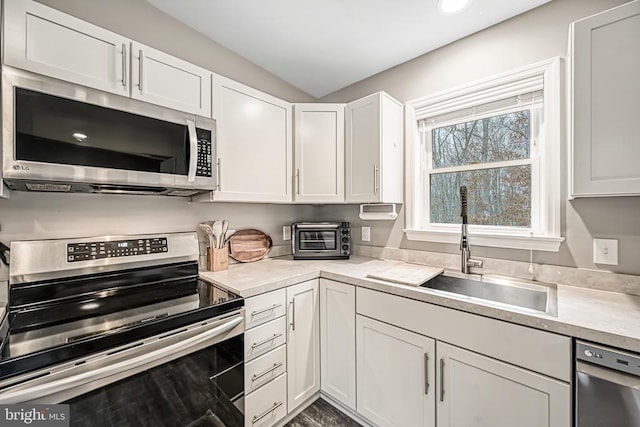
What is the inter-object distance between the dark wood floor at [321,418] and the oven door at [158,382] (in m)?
0.48

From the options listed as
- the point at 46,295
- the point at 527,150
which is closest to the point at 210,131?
the point at 46,295

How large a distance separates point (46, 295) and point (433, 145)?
2.45 metres

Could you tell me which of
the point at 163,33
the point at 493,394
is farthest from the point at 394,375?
the point at 163,33

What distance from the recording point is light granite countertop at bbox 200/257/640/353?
3.07 feet

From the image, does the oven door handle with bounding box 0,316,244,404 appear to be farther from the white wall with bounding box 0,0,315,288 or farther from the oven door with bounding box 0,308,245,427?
the white wall with bounding box 0,0,315,288

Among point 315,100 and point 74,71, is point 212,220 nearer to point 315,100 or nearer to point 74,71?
point 74,71

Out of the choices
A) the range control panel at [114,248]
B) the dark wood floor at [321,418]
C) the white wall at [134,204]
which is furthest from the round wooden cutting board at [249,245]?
the dark wood floor at [321,418]

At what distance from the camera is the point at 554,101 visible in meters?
1.49

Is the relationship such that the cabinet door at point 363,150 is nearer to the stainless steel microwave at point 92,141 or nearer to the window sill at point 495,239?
the window sill at point 495,239

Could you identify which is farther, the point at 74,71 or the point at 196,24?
the point at 196,24

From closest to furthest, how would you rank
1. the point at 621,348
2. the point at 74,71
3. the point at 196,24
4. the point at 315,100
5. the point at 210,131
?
the point at 621,348 < the point at 74,71 < the point at 210,131 < the point at 196,24 < the point at 315,100

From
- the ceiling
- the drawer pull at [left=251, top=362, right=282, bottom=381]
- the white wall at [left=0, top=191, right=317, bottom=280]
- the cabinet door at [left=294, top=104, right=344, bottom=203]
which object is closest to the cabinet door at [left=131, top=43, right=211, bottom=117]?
the ceiling

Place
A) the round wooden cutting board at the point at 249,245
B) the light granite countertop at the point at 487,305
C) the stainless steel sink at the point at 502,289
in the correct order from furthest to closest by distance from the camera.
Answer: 1. the round wooden cutting board at the point at 249,245
2. the stainless steel sink at the point at 502,289
3. the light granite countertop at the point at 487,305

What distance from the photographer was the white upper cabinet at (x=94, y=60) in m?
1.07
